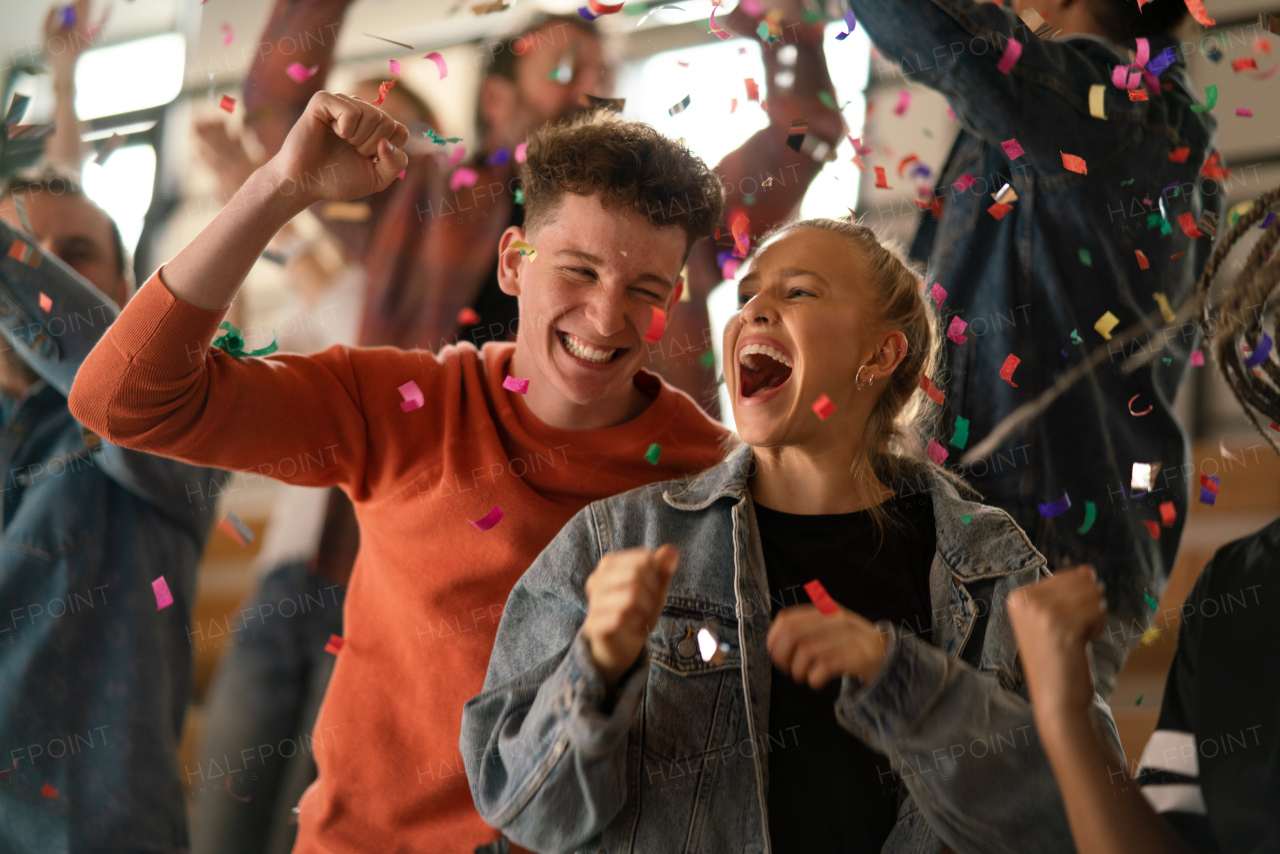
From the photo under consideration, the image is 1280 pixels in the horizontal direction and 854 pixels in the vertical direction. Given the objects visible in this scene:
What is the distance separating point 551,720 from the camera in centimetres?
97

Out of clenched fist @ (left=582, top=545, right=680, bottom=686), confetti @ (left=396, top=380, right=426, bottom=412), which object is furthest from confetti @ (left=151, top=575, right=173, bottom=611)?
clenched fist @ (left=582, top=545, right=680, bottom=686)

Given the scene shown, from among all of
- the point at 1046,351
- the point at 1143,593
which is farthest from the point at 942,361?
the point at 1143,593

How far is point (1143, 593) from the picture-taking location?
1509 mm

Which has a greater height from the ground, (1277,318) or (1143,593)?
(1277,318)

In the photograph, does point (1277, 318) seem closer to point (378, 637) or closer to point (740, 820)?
point (740, 820)

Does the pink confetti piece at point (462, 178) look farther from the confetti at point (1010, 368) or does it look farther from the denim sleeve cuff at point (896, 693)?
the denim sleeve cuff at point (896, 693)

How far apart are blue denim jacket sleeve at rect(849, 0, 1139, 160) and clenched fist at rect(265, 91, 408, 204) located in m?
0.71

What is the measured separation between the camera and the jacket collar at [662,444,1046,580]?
1.11 m

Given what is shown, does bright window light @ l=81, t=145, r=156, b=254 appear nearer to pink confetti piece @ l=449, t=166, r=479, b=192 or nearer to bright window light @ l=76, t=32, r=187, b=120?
bright window light @ l=76, t=32, r=187, b=120

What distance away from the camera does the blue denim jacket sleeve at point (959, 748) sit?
0.94 m

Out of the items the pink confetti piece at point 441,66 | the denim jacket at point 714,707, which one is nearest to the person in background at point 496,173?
the pink confetti piece at point 441,66

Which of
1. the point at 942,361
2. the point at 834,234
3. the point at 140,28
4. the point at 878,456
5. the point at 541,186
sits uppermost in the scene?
the point at 140,28

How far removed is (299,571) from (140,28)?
6.41ft

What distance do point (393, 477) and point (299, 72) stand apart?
1.48 metres
